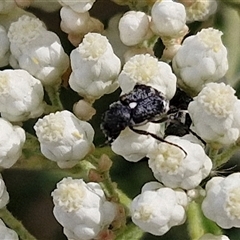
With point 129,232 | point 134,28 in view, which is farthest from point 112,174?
point 134,28

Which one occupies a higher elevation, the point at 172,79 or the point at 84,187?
the point at 172,79

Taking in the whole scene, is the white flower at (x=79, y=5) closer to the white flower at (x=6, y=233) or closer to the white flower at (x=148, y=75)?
the white flower at (x=148, y=75)

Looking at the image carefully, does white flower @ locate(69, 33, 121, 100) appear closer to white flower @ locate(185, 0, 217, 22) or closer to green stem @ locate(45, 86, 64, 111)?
green stem @ locate(45, 86, 64, 111)

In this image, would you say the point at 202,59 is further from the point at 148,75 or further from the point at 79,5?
the point at 79,5

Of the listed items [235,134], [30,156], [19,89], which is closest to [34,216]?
[30,156]

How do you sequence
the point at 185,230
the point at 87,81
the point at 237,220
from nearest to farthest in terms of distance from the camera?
the point at 237,220
the point at 87,81
the point at 185,230

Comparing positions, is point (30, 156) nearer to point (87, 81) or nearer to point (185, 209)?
point (87, 81)
